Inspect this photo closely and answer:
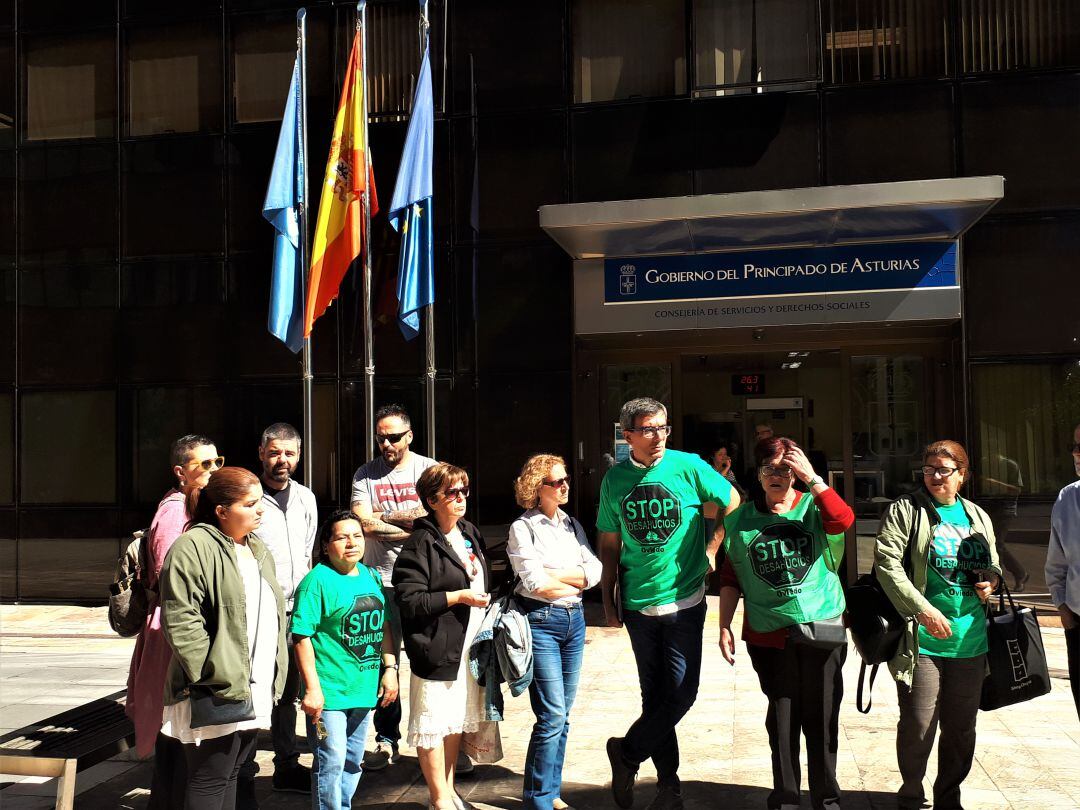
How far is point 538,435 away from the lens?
11.1m

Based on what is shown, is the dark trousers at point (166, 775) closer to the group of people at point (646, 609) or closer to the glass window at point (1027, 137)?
the group of people at point (646, 609)

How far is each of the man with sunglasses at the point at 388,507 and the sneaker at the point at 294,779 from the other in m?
0.42

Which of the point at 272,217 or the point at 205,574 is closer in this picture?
the point at 205,574

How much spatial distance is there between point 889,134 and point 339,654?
A: 836cm

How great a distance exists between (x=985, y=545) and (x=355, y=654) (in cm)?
285

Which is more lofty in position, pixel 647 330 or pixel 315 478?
pixel 647 330

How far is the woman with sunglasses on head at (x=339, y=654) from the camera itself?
4.47 m

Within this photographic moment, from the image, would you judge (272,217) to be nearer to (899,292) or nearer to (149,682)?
(899,292)

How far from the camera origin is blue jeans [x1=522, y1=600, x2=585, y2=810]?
4715 millimetres

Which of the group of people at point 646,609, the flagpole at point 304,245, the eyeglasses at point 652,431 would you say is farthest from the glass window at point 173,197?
the eyeglasses at point 652,431

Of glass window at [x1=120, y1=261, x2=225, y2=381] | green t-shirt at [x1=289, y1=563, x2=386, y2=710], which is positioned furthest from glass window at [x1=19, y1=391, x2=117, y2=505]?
green t-shirt at [x1=289, y1=563, x2=386, y2=710]

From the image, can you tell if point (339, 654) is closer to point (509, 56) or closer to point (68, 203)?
point (509, 56)

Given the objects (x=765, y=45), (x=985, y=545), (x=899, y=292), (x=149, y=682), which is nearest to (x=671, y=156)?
(x=765, y=45)

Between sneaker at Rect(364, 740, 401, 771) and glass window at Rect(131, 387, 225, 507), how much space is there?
6.66 metres
